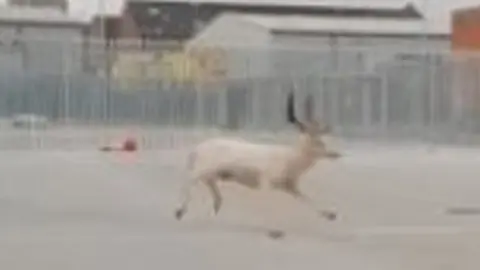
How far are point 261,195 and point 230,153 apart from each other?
0.36 ft

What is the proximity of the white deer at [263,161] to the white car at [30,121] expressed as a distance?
431 millimetres

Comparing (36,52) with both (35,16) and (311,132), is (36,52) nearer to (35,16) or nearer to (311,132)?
(35,16)

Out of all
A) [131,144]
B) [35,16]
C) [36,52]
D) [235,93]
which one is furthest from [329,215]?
[35,16]

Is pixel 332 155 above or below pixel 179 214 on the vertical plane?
above

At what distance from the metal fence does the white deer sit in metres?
0.18

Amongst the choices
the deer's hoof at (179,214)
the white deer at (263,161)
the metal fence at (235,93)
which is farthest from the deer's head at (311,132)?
the deer's hoof at (179,214)

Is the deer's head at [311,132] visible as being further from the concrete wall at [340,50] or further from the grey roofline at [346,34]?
the grey roofline at [346,34]

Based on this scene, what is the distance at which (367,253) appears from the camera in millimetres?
2303

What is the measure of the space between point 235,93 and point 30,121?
1.64 ft

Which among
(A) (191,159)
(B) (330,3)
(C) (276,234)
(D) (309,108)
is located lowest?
(C) (276,234)

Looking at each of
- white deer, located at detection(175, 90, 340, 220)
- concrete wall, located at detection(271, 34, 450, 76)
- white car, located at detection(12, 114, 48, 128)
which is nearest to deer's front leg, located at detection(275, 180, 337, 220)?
white deer, located at detection(175, 90, 340, 220)

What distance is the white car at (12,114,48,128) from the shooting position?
8.30ft

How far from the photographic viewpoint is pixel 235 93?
8.83 ft

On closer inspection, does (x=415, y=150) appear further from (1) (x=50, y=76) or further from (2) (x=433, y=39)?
(1) (x=50, y=76)
